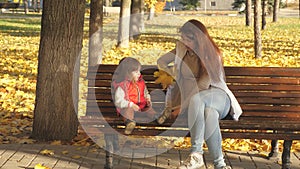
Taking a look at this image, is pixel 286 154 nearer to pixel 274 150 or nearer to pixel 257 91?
pixel 274 150

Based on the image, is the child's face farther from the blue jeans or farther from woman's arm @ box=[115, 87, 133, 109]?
the blue jeans

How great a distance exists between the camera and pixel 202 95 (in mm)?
5180

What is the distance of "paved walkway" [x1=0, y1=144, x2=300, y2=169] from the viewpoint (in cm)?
559

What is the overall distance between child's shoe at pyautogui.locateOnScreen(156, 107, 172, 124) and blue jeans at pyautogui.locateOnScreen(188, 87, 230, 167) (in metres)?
0.23

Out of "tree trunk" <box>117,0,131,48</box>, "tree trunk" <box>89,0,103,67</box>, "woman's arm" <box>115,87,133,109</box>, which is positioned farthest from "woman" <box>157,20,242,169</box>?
"tree trunk" <box>117,0,131,48</box>

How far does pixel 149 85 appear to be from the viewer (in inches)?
233

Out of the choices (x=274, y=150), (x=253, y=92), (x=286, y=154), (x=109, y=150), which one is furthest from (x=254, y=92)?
(x=109, y=150)

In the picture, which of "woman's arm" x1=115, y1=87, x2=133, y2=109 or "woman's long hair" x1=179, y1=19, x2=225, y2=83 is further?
"woman's arm" x1=115, y1=87, x2=133, y2=109

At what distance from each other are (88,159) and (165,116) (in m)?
0.93

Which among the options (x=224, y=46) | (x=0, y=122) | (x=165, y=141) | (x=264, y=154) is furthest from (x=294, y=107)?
(x=224, y=46)

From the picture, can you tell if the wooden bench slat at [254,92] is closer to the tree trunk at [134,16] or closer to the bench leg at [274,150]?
the bench leg at [274,150]

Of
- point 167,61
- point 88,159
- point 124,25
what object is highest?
point 124,25

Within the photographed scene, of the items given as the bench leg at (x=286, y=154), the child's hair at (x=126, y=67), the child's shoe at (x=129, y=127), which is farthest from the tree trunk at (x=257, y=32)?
the child's shoe at (x=129, y=127)

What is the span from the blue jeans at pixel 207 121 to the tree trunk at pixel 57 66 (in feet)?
5.48
